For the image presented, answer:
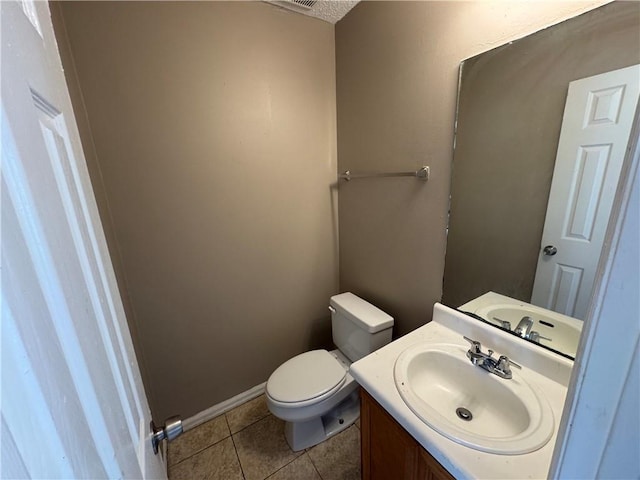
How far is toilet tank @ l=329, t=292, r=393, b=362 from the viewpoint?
4.63 feet

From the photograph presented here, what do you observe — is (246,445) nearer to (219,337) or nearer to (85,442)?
(219,337)

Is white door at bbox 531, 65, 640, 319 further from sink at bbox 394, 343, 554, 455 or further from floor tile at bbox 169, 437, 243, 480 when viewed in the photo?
floor tile at bbox 169, 437, 243, 480

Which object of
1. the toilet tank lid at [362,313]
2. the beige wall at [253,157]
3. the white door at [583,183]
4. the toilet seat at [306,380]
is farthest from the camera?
the toilet tank lid at [362,313]

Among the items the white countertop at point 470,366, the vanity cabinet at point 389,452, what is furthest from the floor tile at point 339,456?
the white countertop at point 470,366

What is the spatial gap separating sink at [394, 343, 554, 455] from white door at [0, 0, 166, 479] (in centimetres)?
73

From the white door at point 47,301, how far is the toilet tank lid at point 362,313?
1104 mm

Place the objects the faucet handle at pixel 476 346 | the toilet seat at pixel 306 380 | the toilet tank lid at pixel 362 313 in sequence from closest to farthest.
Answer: the faucet handle at pixel 476 346, the toilet seat at pixel 306 380, the toilet tank lid at pixel 362 313

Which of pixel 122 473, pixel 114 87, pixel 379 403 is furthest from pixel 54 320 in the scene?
pixel 114 87

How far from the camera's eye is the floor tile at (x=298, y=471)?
4.30 ft

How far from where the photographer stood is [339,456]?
4.60ft

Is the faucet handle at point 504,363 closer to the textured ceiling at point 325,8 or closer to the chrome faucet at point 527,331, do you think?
the chrome faucet at point 527,331

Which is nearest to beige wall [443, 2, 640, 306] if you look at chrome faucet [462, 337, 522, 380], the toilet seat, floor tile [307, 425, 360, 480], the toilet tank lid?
chrome faucet [462, 337, 522, 380]

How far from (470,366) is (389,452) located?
41cm

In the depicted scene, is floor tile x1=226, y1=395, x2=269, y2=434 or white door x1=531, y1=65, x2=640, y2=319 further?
floor tile x1=226, y1=395, x2=269, y2=434
